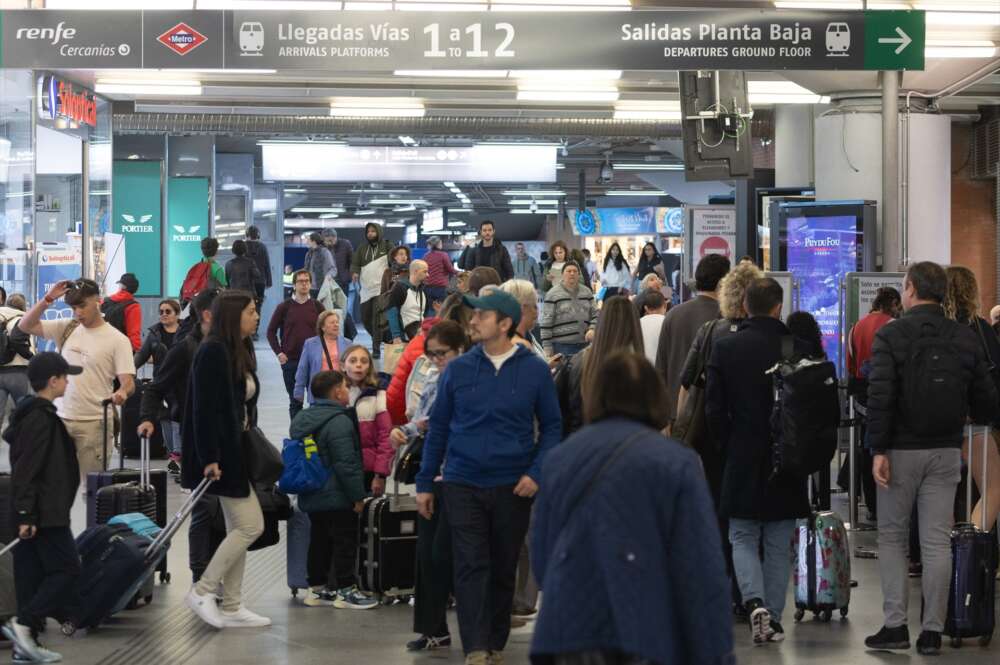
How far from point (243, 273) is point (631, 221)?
25.2 metres

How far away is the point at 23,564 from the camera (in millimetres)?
6359

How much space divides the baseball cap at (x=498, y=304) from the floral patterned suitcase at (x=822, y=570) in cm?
214

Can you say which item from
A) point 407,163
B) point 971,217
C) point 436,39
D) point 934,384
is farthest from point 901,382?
point 407,163

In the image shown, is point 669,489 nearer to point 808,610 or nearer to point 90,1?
point 808,610

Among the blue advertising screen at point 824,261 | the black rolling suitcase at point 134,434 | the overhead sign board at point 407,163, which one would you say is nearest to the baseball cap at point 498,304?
the blue advertising screen at point 824,261

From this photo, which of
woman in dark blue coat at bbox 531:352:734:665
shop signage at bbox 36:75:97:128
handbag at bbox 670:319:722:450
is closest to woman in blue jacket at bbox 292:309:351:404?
handbag at bbox 670:319:722:450

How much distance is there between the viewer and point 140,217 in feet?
81.5

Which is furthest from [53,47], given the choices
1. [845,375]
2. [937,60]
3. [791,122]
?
[791,122]

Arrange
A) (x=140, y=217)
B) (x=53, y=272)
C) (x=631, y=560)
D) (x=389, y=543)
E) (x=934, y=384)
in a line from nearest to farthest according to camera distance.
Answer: (x=631, y=560), (x=934, y=384), (x=389, y=543), (x=53, y=272), (x=140, y=217)

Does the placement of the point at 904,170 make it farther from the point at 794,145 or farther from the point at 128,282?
the point at 128,282

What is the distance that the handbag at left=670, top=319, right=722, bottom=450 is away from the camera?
7.06 m

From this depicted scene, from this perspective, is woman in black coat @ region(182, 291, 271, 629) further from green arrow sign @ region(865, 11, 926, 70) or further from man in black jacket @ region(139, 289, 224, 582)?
green arrow sign @ region(865, 11, 926, 70)

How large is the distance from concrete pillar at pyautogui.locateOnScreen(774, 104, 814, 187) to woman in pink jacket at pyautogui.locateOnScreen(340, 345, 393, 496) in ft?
37.0

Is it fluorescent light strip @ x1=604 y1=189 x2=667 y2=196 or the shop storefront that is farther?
fluorescent light strip @ x1=604 y1=189 x2=667 y2=196
